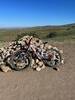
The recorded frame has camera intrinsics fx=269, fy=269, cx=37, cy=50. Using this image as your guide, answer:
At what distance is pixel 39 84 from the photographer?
1114 centimetres

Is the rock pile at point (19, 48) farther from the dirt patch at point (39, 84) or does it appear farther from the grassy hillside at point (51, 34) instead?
the grassy hillside at point (51, 34)

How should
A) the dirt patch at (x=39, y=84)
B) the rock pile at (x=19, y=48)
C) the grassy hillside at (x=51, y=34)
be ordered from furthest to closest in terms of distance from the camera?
the grassy hillside at (x=51, y=34) → the rock pile at (x=19, y=48) → the dirt patch at (x=39, y=84)

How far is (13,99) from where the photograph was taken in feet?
31.5

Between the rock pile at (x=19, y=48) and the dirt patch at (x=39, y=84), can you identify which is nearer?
the dirt patch at (x=39, y=84)

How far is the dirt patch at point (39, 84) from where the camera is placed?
389 inches

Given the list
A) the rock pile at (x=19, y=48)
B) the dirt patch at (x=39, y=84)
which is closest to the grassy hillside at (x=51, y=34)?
the rock pile at (x=19, y=48)

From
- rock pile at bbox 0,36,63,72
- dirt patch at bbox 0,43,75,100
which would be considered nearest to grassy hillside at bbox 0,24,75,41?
rock pile at bbox 0,36,63,72

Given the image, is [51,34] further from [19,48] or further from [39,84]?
[39,84]

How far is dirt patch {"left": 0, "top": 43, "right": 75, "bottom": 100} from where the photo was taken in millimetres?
9891

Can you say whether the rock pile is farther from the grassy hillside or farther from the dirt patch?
the grassy hillside

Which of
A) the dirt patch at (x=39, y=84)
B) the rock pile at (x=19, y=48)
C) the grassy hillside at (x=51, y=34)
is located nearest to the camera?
the dirt patch at (x=39, y=84)

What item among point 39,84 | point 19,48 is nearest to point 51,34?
point 19,48

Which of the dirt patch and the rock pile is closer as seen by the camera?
the dirt patch

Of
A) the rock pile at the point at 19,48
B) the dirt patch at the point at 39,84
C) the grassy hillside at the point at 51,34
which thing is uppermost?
the rock pile at the point at 19,48
